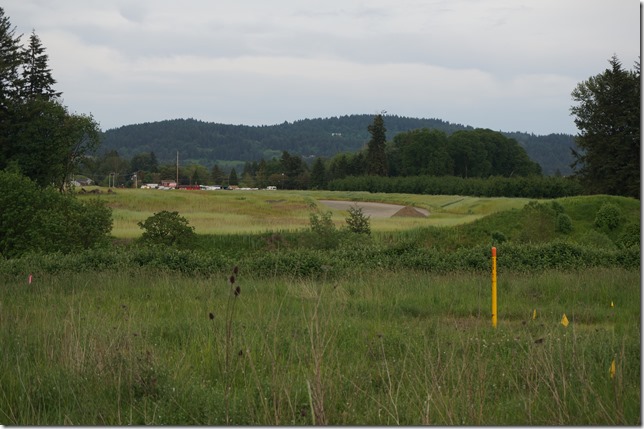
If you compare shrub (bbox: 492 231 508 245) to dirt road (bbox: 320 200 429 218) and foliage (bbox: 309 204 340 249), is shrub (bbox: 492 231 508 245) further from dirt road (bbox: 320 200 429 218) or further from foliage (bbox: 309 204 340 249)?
dirt road (bbox: 320 200 429 218)

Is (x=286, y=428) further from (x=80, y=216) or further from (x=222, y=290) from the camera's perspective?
(x=80, y=216)

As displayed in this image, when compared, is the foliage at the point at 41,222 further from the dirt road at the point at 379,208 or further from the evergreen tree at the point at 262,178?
the evergreen tree at the point at 262,178

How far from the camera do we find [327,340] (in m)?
7.27

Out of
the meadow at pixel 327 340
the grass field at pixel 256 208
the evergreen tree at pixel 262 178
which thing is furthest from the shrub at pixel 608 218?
the evergreen tree at pixel 262 178

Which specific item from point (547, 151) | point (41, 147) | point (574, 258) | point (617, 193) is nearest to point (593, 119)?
point (617, 193)

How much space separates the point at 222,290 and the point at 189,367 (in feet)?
16.9

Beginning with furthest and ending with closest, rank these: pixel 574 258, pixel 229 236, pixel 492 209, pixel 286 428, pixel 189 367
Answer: pixel 492 209 → pixel 229 236 → pixel 574 258 → pixel 189 367 → pixel 286 428

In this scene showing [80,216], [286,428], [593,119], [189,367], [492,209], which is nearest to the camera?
[286,428]

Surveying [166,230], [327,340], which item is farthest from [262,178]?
[327,340]

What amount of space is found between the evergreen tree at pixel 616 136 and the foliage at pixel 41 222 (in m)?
31.7

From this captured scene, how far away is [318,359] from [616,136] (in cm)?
4697

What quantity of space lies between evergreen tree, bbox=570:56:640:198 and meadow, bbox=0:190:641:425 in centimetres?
3071

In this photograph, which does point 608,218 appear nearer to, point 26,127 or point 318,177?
point 26,127

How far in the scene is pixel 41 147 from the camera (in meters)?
52.5
